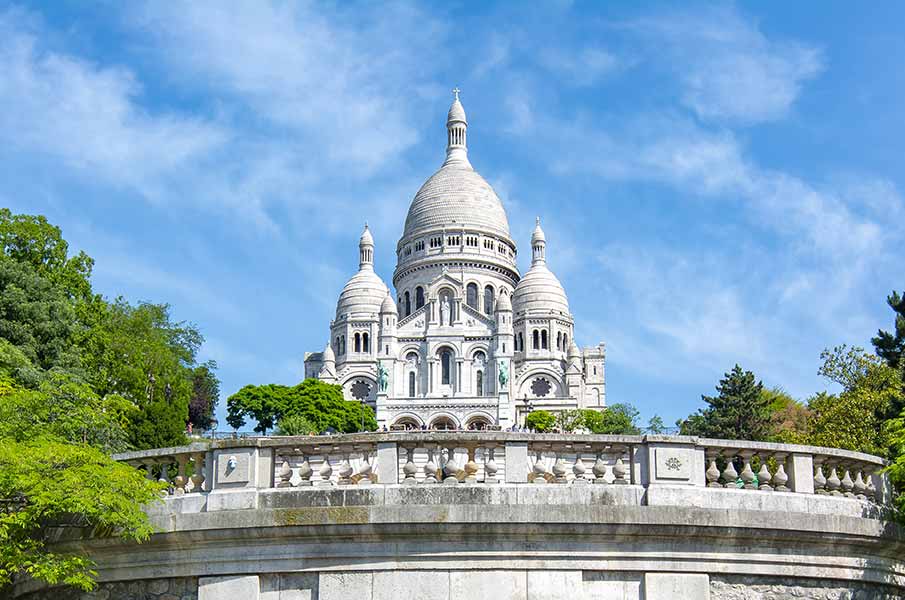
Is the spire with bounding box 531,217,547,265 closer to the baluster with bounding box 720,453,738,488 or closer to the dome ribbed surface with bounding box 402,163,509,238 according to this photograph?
the dome ribbed surface with bounding box 402,163,509,238

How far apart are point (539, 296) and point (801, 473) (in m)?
136

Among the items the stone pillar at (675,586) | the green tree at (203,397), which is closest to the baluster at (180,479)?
the stone pillar at (675,586)

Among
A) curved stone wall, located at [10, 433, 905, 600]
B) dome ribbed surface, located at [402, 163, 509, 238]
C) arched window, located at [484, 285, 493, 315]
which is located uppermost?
dome ribbed surface, located at [402, 163, 509, 238]

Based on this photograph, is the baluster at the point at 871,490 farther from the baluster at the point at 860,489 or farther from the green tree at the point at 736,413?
the green tree at the point at 736,413

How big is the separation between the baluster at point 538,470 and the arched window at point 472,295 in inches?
5513

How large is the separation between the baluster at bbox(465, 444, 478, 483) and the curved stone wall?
0.04 ft

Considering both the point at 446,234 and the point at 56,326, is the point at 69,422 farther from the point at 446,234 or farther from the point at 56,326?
the point at 446,234

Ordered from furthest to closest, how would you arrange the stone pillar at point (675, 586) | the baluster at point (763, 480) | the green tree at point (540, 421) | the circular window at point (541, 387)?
the circular window at point (541, 387) < the green tree at point (540, 421) < the baluster at point (763, 480) < the stone pillar at point (675, 586)

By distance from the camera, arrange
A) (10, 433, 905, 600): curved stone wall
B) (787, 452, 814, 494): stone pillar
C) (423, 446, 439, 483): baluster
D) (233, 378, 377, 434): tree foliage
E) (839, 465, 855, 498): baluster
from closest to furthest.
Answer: (10, 433, 905, 600): curved stone wall, (423, 446, 439, 483): baluster, (787, 452, 814, 494): stone pillar, (839, 465, 855, 498): baluster, (233, 378, 377, 434): tree foliage

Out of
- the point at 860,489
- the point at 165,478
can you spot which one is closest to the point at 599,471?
the point at 860,489

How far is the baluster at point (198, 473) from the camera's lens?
42.2ft

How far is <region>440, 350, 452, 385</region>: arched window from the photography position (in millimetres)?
142375

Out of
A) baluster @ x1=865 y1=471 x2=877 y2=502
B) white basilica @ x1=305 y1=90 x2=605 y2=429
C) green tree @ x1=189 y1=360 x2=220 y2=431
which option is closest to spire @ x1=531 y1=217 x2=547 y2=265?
white basilica @ x1=305 y1=90 x2=605 y2=429

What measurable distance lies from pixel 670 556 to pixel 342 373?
133 m
